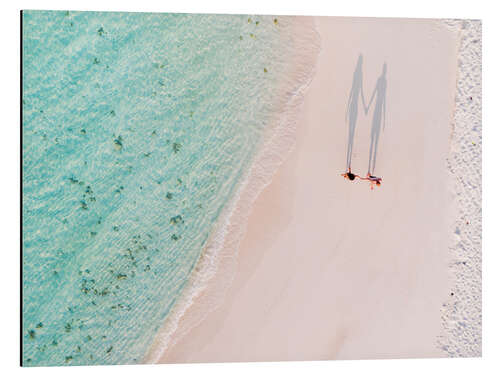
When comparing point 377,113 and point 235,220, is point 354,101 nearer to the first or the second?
point 377,113

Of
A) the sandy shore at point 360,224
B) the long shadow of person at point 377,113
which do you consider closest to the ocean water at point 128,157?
the sandy shore at point 360,224

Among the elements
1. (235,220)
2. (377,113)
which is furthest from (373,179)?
(235,220)

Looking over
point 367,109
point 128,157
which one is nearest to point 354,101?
point 367,109

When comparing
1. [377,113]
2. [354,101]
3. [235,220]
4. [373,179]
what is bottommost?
[235,220]

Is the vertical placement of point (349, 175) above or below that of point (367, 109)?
below

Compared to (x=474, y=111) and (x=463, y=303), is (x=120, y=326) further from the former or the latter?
(x=474, y=111)

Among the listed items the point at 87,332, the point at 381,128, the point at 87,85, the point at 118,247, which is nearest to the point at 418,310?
the point at 381,128
